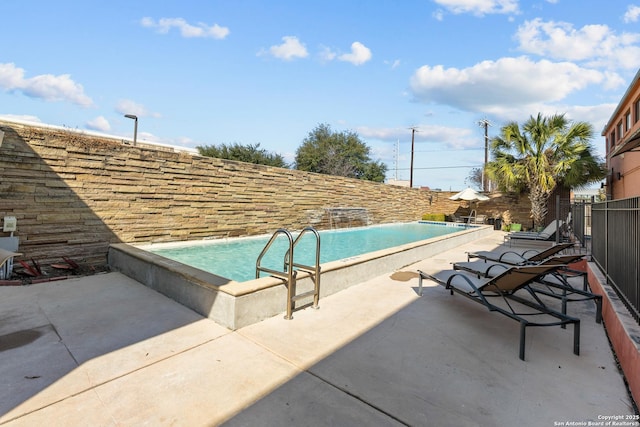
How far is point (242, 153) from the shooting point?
22.8 metres

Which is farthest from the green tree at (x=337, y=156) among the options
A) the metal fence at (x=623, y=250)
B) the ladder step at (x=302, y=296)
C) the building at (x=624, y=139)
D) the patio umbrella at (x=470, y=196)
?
the ladder step at (x=302, y=296)

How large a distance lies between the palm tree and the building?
1006mm

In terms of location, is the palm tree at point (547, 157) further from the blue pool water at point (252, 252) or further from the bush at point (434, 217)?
the blue pool water at point (252, 252)

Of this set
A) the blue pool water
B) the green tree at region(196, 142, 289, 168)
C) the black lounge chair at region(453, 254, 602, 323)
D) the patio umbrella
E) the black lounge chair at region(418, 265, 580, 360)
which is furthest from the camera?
the green tree at region(196, 142, 289, 168)

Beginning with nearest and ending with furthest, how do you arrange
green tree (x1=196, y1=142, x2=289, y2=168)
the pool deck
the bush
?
the pool deck → the bush → green tree (x1=196, y1=142, x2=289, y2=168)

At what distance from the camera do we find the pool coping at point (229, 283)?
3344 millimetres

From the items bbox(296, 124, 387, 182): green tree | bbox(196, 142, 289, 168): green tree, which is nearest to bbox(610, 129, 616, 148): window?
bbox(296, 124, 387, 182): green tree

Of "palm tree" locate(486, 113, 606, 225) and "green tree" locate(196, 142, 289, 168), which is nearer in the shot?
"palm tree" locate(486, 113, 606, 225)

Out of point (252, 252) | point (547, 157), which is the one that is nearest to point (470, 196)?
point (547, 157)

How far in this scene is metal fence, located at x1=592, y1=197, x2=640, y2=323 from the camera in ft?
9.29

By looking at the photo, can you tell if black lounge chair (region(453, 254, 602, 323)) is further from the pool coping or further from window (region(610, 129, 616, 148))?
window (region(610, 129, 616, 148))

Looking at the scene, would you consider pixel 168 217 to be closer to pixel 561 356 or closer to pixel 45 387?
pixel 45 387

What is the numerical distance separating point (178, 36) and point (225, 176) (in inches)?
220

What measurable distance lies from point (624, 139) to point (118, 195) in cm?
1354
